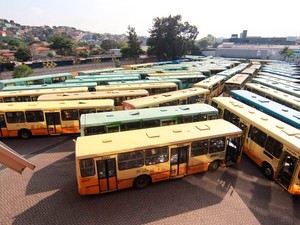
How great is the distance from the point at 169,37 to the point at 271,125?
61030 mm

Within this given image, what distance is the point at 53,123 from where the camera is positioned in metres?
17.9

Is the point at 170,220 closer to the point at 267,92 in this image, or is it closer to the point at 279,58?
the point at 267,92

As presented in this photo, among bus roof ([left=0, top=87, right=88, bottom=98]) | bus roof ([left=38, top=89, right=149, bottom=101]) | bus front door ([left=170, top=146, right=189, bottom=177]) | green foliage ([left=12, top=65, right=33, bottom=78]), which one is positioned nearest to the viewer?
bus front door ([left=170, top=146, right=189, bottom=177])

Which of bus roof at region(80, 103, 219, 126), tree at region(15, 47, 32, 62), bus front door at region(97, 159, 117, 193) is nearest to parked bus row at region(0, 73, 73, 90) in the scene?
bus roof at region(80, 103, 219, 126)

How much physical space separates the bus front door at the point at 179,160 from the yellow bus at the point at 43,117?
26.5 feet

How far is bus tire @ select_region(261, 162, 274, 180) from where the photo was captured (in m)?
12.6

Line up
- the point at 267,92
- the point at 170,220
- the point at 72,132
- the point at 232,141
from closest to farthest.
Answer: the point at 170,220 < the point at 232,141 < the point at 72,132 < the point at 267,92

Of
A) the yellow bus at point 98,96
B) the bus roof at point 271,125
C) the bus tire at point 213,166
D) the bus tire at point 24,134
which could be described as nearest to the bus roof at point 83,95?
the yellow bus at point 98,96

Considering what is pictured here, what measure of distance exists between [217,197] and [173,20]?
66648 millimetres

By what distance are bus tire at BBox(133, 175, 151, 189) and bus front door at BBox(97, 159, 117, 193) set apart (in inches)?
46.8


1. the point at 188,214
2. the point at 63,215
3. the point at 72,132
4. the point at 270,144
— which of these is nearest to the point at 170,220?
the point at 188,214

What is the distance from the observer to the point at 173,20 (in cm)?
6806

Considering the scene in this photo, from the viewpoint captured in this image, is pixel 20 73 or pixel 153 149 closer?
pixel 153 149

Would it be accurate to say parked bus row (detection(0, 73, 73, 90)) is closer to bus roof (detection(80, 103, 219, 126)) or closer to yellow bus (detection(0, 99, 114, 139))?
yellow bus (detection(0, 99, 114, 139))
